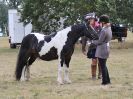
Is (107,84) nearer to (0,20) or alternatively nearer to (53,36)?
(53,36)

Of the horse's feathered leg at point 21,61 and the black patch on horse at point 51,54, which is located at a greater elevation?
the black patch on horse at point 51,54

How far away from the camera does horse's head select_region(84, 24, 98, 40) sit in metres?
12.3

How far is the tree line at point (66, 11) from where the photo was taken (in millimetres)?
30375

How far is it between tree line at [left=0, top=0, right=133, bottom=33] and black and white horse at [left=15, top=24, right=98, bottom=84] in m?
17.0

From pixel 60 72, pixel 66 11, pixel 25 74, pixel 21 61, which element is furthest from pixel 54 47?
pixel 66 11

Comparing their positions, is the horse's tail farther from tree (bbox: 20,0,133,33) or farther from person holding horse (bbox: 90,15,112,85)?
tree (bbox: 20,0,133,33)

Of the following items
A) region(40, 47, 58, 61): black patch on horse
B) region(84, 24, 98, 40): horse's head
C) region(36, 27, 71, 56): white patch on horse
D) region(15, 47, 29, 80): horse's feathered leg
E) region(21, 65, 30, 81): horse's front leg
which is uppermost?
region(84, 24, 98, 40): horse's head

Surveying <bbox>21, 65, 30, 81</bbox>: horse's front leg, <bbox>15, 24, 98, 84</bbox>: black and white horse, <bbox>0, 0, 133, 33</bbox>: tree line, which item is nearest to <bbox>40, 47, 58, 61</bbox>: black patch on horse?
<bbox>15, 24, 98, 84</bbox>: black and white horse

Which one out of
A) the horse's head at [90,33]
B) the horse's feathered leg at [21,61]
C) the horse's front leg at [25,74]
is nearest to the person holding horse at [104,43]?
the horse's head at [90,33]

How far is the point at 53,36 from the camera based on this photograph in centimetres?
1270

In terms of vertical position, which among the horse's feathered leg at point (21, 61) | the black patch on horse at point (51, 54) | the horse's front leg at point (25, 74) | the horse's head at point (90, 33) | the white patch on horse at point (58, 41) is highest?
the horse's head at point (90, 33)

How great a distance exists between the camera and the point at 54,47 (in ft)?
41.3

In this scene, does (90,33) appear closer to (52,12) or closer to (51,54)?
(51,54)

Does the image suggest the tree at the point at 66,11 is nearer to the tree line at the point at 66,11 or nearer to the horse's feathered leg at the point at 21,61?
the tree line at the point at 66,11
